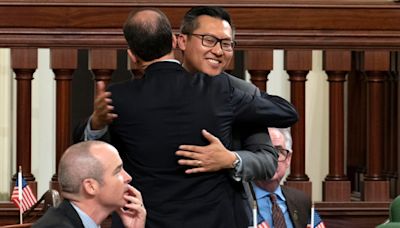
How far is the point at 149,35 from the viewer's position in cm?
372

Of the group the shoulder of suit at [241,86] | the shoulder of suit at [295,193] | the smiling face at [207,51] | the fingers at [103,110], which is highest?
the smiling face at [207,51]

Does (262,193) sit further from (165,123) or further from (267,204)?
(165,123)

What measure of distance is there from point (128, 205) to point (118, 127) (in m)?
0.25

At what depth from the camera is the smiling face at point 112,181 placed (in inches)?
142

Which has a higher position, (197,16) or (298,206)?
(197,16)

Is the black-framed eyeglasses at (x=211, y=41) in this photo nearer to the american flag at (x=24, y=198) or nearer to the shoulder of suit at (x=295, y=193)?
the shoulder of suit at (x=295, y=193)

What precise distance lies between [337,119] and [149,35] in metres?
2.30

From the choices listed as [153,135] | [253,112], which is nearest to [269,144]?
[253,112]

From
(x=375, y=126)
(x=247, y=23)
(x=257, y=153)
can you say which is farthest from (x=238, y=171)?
(x=375, y=126)

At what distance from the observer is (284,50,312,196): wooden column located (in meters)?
5.82

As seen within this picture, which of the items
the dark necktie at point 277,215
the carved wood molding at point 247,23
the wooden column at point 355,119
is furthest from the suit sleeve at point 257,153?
the wooden column at point 355,119

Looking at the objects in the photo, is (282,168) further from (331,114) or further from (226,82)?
(226,82)

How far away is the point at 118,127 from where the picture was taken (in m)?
3.74

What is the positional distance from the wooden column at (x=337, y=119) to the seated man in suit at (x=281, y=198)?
27.2 inches
